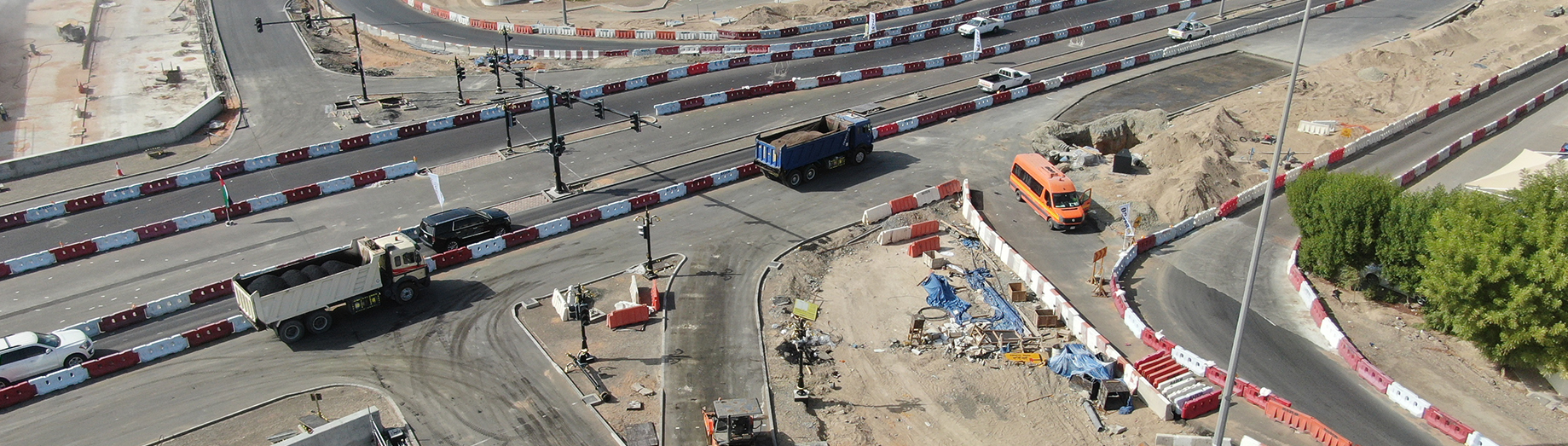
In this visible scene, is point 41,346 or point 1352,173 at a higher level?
point 1352,173

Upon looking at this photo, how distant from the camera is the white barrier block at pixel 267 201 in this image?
4194 cm

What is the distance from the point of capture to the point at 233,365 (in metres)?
30.5

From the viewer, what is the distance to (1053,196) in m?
40.4

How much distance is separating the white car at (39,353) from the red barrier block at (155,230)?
30.2ft

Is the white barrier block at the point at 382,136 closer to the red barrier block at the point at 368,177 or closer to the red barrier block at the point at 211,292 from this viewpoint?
the red barrier block at the point at 368,177

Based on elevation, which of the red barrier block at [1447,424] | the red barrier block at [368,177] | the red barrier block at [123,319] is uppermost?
the red barrier block at [368,177]

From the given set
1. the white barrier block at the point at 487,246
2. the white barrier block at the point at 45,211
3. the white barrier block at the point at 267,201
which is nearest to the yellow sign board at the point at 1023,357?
the white barrier block at the point at 487,246

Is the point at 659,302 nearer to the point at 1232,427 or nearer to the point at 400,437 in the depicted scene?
the point at 400,437

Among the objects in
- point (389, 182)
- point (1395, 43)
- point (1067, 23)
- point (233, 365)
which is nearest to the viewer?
point (233, 365)

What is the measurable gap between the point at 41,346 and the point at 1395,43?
235 ft

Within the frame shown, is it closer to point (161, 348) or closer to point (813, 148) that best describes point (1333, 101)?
point (813, 148)

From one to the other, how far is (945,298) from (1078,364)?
5.65m

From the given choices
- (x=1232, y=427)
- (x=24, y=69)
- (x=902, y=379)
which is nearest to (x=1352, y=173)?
(x=1232, y=427)

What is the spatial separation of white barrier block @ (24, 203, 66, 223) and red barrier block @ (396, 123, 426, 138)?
14.3 metres
